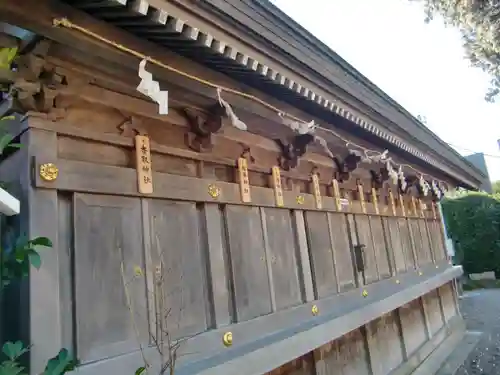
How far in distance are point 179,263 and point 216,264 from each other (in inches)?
16.1

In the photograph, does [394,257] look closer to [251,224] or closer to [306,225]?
[306,225]

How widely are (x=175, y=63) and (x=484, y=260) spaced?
21.6 metres

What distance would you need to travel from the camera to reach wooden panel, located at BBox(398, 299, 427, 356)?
291 inches

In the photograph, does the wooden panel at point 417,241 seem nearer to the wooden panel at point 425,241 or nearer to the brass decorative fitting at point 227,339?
the wooden panel at point 425,241

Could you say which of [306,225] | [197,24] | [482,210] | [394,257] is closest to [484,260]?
[482,210]

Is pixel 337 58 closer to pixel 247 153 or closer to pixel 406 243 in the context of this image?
pixel 247 153

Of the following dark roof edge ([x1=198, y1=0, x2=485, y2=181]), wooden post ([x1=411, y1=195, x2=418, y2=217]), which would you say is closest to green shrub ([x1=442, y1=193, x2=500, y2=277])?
wooden post ([x1=411, y1=195, x2=418, y2=217])

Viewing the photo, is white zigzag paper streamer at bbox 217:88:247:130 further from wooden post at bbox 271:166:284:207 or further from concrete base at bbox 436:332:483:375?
concrete base at bbox 436:332:483:375

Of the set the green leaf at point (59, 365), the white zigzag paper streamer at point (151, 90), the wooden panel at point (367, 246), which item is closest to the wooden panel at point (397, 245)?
the wooden panel at point (367, 246)

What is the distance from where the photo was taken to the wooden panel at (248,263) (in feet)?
12.0

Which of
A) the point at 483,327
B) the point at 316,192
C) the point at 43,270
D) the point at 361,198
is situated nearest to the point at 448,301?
the point at 483,327

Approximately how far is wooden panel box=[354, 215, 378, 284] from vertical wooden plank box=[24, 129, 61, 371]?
463cm

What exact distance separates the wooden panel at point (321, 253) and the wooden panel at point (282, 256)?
39cm

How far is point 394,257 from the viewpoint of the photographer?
733 centimetres
